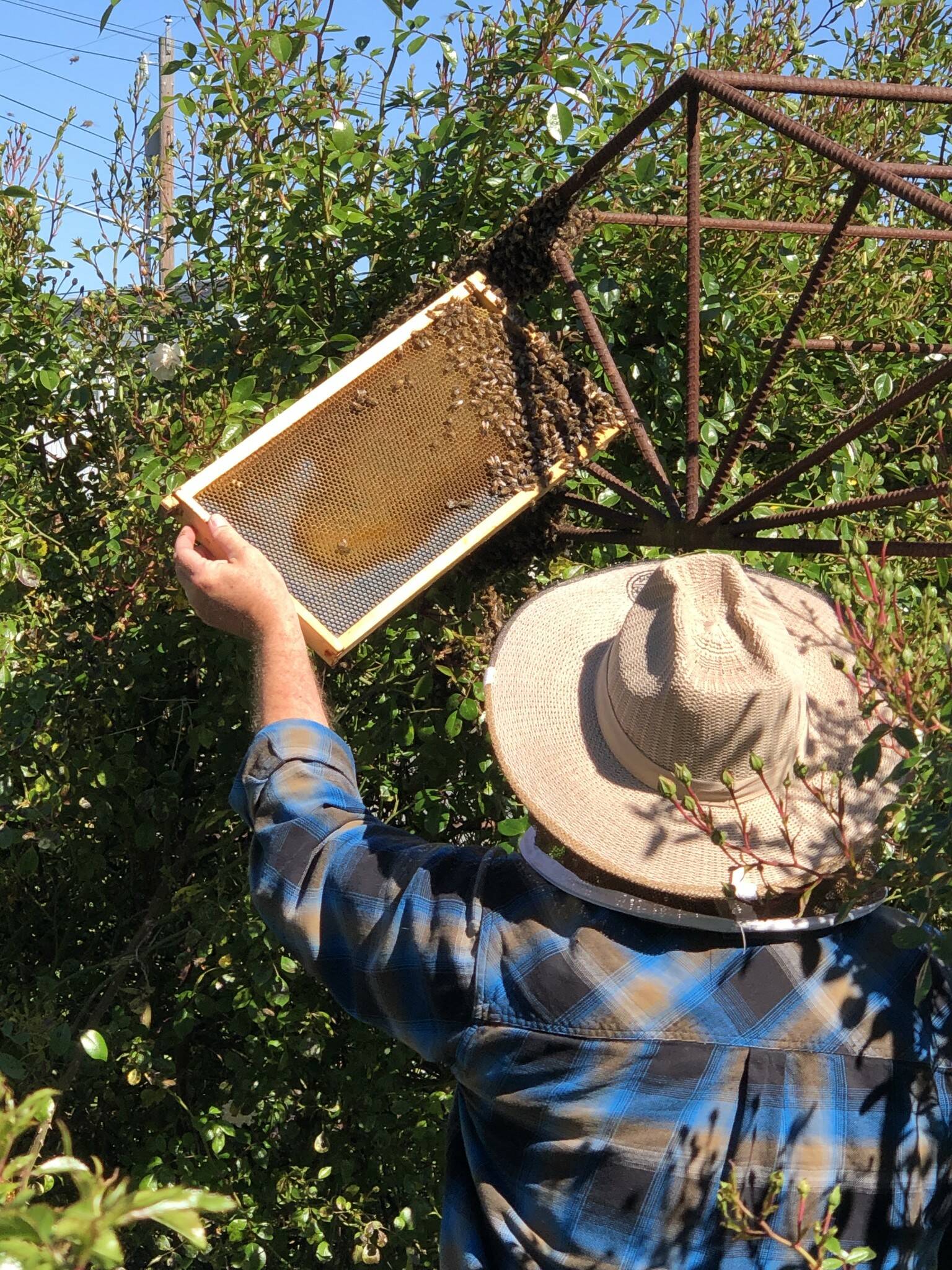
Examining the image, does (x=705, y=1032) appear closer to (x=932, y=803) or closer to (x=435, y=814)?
(x=932, y=803)

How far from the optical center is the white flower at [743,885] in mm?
1429

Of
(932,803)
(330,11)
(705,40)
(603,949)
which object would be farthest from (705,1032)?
(705,40)

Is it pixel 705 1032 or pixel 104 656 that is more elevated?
pixel 104 656

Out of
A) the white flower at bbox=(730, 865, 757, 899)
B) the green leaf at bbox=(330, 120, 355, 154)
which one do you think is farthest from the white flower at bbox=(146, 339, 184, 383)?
the white flower at bbox=(730, 865, 757, 899)

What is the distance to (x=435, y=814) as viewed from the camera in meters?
2.62

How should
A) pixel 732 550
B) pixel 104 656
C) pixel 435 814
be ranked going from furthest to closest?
1. pixel 104 656
2. pixel 435 814
3. pixel 732 550

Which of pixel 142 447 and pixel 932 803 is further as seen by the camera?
pixel 142 447

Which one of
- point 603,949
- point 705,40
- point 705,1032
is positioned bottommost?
point 705,1032

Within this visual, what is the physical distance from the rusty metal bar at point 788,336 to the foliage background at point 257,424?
0.30m

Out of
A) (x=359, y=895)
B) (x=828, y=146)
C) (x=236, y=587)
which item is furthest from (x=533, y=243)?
(x=359, y=895)

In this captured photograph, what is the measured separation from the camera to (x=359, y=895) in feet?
5.46

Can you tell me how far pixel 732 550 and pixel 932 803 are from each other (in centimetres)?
116

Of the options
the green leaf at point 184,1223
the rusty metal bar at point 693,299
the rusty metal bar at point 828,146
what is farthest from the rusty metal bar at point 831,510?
the green leaf at point 184,1223

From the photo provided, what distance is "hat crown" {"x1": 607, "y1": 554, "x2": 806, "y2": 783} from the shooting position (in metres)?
1.50
